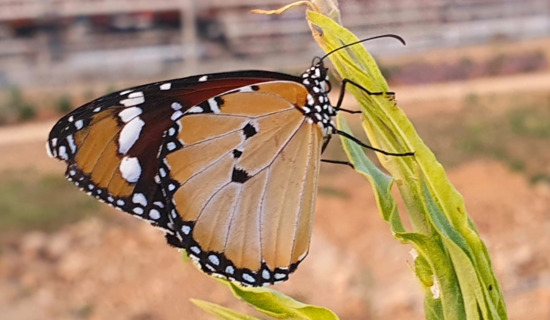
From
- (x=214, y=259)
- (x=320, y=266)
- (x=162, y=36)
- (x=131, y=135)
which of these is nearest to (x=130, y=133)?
(x=131, y=135)

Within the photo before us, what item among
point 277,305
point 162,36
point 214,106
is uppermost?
point 162,36

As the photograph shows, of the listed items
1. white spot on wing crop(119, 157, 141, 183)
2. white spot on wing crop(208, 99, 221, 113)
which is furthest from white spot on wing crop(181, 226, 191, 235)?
white spot on wing crop(208, 99, 221, 113)

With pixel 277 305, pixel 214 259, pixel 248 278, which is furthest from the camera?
pixel 214 259

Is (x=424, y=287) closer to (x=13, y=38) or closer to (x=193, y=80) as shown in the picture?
(x=193, y=80)

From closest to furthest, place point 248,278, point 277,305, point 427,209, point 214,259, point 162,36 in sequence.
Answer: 1. point 427,209
2. point 277,305
3. point 248,278
4. point 214,259
5. point 162,36

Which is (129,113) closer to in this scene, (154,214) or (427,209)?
(154,214)

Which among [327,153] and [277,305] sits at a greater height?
[327,153]

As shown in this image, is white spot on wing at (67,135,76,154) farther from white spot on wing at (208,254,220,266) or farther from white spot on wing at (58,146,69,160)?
white spot on wing at (208,254,220,266)
